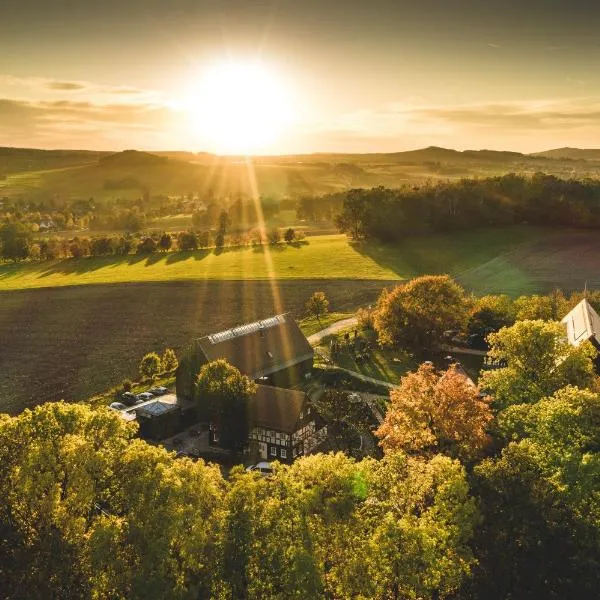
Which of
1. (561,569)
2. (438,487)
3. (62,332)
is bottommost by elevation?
(62,332)

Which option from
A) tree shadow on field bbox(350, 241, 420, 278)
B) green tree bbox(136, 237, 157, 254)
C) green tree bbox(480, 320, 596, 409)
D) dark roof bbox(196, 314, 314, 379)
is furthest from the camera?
green tree bbox(136, 237, 157, 254)

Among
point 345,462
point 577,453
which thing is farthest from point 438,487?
point 577,453

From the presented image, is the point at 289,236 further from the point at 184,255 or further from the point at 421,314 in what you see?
the point at 421,314

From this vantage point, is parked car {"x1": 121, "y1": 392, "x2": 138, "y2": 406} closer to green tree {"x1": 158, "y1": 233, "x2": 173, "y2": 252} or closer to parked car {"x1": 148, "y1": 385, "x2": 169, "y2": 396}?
parked car {"x1": 148, "y1": 385, "x2": 169, "y2": 396}

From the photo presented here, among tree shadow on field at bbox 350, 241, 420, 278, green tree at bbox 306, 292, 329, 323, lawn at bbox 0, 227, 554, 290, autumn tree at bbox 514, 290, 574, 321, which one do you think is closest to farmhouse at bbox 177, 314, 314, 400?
green tree at bbox 306, 292, 329, 323

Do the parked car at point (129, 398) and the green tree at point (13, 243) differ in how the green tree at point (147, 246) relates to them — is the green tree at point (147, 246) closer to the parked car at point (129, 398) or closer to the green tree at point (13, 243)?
the green tree at point (13, 243)

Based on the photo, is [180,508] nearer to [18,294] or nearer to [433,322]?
[433,322]

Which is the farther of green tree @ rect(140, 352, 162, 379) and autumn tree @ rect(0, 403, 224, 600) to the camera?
green tree @ rect(140, 352, 162, 379)
